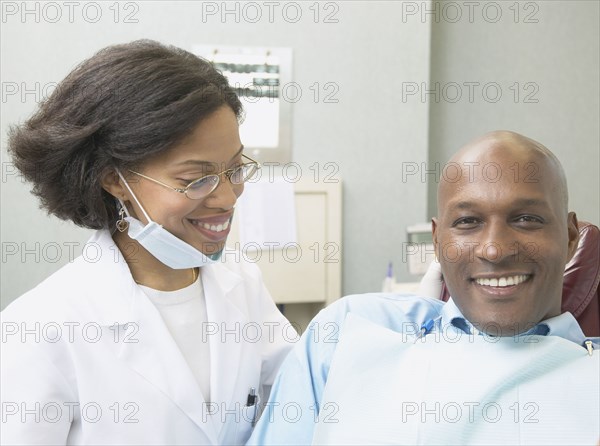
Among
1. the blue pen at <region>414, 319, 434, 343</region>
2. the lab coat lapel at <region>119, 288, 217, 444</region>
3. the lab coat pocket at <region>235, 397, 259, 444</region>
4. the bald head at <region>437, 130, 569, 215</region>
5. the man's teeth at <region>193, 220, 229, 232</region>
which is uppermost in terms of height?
the bald head at <region>437, 130, 569, 215</region>

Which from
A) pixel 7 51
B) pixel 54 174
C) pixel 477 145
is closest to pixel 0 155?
pixel 7 51

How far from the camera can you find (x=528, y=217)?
3.93ft

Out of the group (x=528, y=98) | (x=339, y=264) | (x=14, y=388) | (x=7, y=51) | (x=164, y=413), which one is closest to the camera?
(x=14, y=388)

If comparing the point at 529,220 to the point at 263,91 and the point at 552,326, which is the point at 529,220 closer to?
the point at 552,326

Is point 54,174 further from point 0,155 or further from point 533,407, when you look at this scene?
point 0,155

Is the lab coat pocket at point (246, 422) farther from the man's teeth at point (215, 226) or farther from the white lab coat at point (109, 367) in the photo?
the man's teeth at point (215, 226)

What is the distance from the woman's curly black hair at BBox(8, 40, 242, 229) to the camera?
4.33 ft

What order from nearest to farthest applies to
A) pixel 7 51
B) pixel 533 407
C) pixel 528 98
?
pixel 533 407, pixel 7 51, pixel 528 98

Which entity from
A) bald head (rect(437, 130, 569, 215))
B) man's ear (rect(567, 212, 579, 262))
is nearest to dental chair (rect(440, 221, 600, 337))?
man's ear (rect(567, 212, 579, 262))

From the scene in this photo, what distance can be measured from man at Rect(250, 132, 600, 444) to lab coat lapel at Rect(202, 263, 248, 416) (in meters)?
0.16

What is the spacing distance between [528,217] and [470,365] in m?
0.27

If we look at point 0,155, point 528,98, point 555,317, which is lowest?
point 555,317

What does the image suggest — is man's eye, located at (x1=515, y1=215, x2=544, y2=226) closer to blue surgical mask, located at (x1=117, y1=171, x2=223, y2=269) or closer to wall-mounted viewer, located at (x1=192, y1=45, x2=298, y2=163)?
blue surgical mask, located at (x1=117, y1=171, x2=223, y2=269)

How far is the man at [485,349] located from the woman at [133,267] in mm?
224
